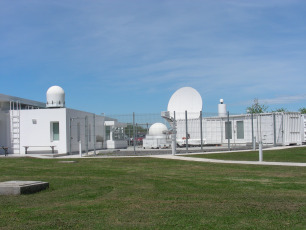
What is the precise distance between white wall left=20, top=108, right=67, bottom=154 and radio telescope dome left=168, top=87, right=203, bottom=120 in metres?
11.6

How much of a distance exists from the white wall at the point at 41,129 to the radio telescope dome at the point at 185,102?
1160cm

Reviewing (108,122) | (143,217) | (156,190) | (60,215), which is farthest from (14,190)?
(108,122)

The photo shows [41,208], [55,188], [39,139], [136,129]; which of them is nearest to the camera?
[41,208]

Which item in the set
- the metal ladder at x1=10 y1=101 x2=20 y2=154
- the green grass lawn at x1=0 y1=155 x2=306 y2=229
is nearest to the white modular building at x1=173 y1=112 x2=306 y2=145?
the metal ladder at x1=10 y1=101 x2=20 y2=154

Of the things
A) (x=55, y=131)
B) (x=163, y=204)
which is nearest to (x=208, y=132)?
(x=55, y=131)

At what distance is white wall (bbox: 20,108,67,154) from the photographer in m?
26.7

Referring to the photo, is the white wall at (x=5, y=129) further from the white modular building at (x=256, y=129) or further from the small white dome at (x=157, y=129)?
the white modular building at (x=256, y=129)

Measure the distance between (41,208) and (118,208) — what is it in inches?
54.7

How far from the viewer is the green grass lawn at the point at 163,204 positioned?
5.54 meters

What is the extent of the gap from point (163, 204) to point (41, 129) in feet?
71.6

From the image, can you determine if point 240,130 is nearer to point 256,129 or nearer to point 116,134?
point 256,129

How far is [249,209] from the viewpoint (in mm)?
6363

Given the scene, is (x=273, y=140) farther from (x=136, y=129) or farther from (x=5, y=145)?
(x=5, y=145)

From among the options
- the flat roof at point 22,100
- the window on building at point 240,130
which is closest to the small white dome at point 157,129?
the window on building at point 240,130
